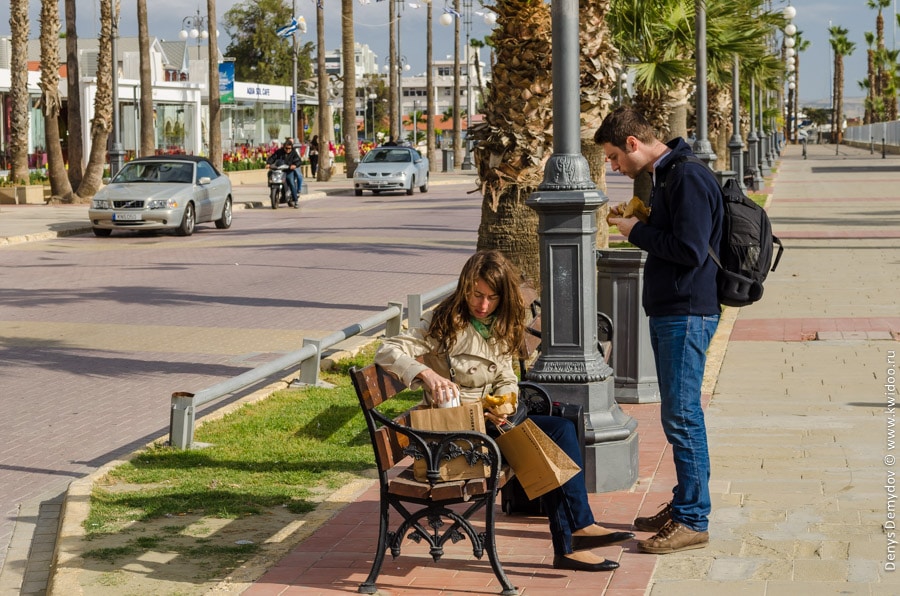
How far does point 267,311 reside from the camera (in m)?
14.5

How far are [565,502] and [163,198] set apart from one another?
2047 centimetres

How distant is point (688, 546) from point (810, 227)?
20975 millimetres

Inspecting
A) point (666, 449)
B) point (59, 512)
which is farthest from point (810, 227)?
point (59, 512)

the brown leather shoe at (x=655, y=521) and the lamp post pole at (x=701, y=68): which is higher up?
the lamp post pole at (x=701, y=68)

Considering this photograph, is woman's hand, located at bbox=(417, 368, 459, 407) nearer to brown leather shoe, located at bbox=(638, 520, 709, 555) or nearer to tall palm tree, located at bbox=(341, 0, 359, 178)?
brown leather shoe, located at bbox=(638, 520, 709, 555)

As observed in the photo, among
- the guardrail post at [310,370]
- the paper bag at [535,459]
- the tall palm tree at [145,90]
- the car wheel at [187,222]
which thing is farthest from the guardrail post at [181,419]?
the tall palm tree at [145,90]

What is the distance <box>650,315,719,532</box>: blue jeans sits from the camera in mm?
5391

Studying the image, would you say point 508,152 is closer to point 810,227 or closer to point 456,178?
point 810,227

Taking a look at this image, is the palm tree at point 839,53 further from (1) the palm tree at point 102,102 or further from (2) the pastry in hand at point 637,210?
(2) the pastry in hand at point 637,210

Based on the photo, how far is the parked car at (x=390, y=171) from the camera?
39.4m

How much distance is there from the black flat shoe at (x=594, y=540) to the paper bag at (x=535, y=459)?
0.31 m

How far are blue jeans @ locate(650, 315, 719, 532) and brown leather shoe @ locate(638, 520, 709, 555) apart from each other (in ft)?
0.12

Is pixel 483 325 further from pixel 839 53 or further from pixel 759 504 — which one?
pixel 839 53

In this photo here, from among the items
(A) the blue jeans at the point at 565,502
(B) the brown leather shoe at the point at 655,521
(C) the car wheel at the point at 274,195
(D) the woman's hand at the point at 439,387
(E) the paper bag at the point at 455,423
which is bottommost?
(B) the brown leather shoe at the point at 655,521
